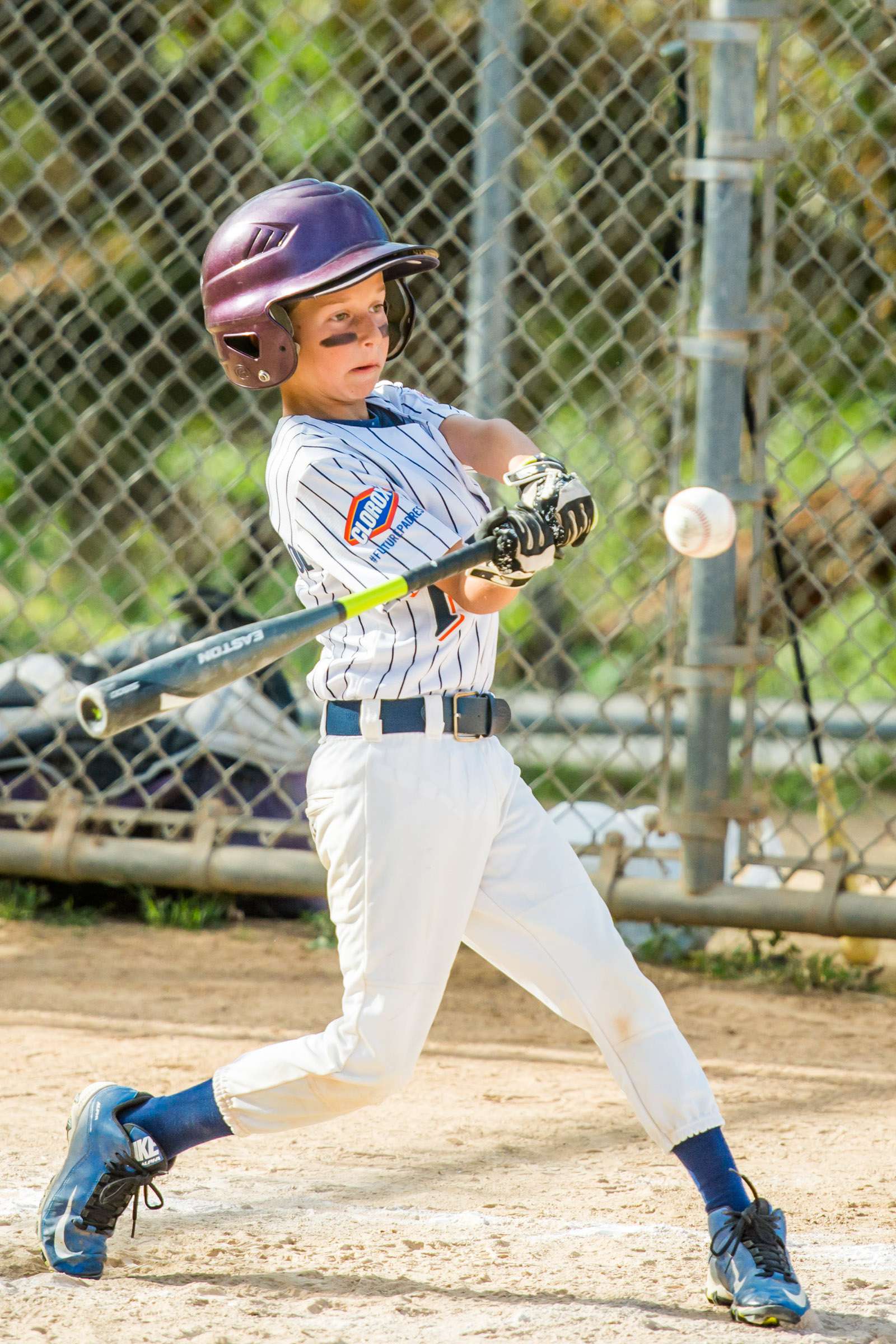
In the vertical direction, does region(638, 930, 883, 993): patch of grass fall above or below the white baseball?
below

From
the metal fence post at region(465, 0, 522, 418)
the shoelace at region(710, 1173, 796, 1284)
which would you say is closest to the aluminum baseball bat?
the shoelace at region(710, 1173, 796, 1284)

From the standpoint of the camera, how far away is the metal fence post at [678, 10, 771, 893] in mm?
3705

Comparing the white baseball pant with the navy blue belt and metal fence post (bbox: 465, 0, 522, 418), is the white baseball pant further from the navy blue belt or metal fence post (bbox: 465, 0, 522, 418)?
metal fence post (bbox: 465, 0, 522, 418)

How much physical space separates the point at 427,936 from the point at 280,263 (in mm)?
1010

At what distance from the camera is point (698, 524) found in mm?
2396

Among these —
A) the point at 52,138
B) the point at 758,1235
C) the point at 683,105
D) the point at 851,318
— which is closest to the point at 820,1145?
the point at 758,1235

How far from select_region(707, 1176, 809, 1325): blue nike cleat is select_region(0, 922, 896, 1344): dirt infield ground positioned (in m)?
0.04


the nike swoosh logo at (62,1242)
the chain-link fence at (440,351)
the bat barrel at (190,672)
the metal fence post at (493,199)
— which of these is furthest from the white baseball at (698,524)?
the metal fence post at (493,199)

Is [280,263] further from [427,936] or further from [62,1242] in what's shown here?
[62,1242]

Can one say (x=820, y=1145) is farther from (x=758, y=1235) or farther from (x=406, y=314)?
(x=406, y=314)

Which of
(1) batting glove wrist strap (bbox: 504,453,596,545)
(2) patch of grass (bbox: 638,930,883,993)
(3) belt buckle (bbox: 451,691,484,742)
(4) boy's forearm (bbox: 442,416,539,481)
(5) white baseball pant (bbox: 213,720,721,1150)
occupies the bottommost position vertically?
(2) patch of grass (bbox: 638,930,883,993)

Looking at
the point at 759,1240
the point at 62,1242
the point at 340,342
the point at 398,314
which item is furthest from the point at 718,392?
the point at 62,1242

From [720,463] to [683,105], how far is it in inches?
35.9

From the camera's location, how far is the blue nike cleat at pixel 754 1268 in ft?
6.88
